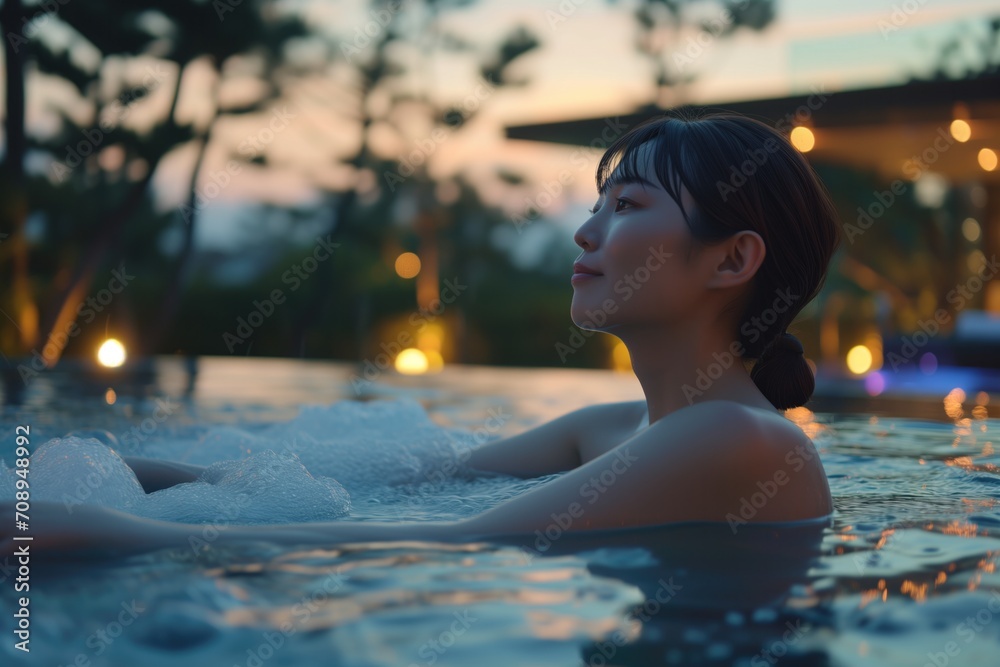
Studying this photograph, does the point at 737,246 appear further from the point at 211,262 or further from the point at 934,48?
the point at 211,262

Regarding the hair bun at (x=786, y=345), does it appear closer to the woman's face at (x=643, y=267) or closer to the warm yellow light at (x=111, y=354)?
the woman's face at (x=643, y=267)

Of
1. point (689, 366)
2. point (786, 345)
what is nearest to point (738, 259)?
point (689, 366)

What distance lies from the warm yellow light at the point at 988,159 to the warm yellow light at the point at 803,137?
218 cm

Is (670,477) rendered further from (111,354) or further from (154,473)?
(111,354)

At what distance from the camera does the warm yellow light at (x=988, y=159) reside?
1188cm

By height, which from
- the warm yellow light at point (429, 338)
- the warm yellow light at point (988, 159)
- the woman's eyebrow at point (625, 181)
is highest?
the warm yellow light at point (988, 159)

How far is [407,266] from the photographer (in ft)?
64.6

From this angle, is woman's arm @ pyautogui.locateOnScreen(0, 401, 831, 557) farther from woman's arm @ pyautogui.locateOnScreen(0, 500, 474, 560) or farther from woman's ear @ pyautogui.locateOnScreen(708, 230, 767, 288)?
woman's ear @ pyautogui.locateOnScreen(708, 230, 767, 288)

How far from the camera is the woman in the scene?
5.66ft

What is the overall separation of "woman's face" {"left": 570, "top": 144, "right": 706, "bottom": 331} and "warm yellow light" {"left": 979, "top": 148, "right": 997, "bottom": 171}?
11.5m

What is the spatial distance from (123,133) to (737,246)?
13.1 metres

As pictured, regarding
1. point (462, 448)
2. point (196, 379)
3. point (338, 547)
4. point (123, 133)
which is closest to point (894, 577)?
point (338, 547)

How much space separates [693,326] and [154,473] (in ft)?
4.63

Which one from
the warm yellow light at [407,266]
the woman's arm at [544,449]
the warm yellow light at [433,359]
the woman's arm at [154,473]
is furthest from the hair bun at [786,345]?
the warm yellow light at [407,266]
